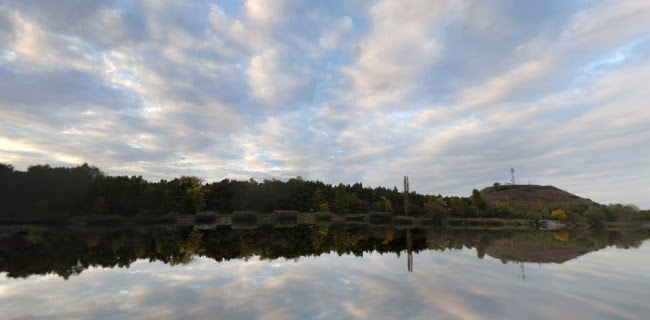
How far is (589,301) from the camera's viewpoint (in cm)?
1012

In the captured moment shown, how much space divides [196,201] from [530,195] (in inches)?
6593

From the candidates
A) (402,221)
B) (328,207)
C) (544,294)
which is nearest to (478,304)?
(544,294)

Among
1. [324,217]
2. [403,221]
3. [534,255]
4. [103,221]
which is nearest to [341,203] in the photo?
[324,217]

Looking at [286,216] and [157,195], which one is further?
[157,195]

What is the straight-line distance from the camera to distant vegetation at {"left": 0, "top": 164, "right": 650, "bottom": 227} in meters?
60.7

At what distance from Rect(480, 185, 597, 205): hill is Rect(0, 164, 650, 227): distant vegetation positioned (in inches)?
2438

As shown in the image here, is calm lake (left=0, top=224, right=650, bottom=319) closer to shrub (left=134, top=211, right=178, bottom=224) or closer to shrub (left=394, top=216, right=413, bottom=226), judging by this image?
shrub (left=134, top=211, right=178, bottom=224)

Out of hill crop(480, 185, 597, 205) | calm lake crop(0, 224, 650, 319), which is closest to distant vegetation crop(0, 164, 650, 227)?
calm lake crop(0, 224, 650, 319)

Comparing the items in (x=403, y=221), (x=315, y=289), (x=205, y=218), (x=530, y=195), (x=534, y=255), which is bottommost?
(x=315, y=289)

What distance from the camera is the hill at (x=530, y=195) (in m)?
163

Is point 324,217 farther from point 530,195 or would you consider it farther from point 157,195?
point 530,195

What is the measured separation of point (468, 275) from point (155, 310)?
495 inches

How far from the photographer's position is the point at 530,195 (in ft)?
550

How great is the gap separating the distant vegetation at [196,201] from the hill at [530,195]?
61.9m
